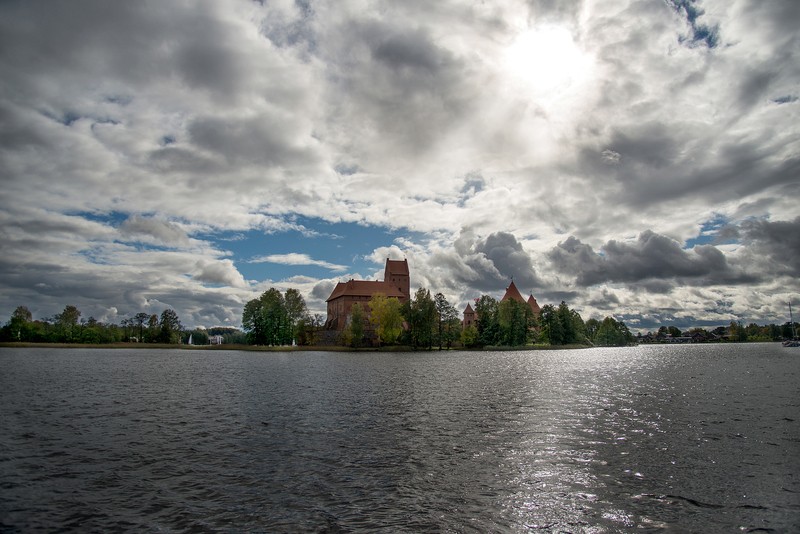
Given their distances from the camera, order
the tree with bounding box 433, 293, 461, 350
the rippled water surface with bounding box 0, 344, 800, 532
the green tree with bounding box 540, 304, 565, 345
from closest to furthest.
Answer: the rippled water surface with bounding box 0, 344, 800, 532 → the tree with bounding box 433, 293, 461, 350 → the green tree with bounding box 540, 304, 565, 345

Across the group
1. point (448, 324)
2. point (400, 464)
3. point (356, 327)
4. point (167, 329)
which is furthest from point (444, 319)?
point (400, 464)

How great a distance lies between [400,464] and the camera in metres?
17.5

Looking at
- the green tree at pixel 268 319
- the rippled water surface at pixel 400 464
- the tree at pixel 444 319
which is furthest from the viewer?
the tree at pixel 444 319

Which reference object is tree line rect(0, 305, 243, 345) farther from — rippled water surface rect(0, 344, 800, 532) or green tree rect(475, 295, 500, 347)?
rippled water surface rect(0, 344, 800, 532)

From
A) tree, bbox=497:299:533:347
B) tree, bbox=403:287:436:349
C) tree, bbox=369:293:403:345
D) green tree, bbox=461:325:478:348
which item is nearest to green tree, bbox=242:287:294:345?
tree, bbox=369:293:403:345

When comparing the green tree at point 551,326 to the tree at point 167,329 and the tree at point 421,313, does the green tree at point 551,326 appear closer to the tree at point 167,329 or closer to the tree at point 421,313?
the tree at point 421,313

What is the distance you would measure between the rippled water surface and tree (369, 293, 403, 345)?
103 meters

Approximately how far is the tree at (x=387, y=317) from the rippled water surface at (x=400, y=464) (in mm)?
103072

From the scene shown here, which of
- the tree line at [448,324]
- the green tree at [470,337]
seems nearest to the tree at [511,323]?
the tree line at [448,324]

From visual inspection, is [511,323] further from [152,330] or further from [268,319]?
[152,330]

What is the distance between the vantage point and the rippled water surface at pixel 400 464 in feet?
40.5

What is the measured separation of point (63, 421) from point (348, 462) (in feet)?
60.7

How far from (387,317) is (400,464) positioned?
397 ft

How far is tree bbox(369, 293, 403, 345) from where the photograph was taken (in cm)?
13812
